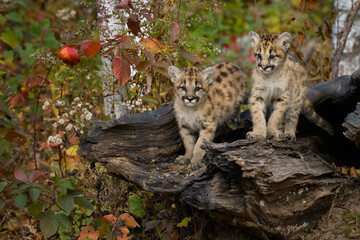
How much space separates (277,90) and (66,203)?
3.11 m

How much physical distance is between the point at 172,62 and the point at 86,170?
2.01m

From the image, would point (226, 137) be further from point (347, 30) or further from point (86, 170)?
point (347, 30)

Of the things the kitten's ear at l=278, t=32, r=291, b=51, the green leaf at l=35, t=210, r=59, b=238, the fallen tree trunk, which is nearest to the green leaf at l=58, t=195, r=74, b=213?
the green leaf at l=35, t=210, r=59, b=238

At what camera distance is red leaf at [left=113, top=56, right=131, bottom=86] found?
4254mm

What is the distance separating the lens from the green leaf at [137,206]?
215 inches

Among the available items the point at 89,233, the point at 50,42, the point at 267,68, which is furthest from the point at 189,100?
the point at 50,42

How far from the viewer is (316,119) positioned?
5668 mm

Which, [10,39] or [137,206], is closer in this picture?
[137,206]

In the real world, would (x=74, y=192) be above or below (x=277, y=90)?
below

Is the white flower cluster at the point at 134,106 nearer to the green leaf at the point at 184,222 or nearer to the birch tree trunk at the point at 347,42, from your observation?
the green leaf at the point at 184,222

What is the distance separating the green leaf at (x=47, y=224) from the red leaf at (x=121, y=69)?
1.98 m

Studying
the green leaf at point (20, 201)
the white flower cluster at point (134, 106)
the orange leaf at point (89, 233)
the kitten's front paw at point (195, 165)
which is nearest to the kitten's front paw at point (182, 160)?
the kitten's front paw at point (195, 165)

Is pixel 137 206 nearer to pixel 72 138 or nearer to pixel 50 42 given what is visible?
pixel 72 138

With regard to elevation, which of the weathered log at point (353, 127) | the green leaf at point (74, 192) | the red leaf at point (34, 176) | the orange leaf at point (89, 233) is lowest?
the orange leaf at point (89, 233)
